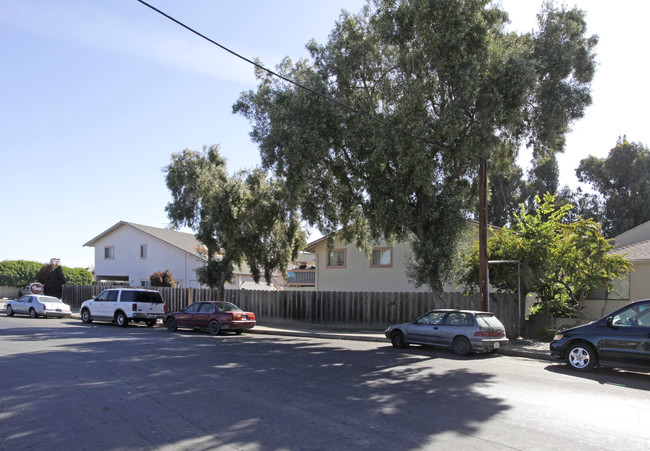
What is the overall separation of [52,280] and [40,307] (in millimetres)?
13547

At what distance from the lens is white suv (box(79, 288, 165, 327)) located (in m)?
22.7

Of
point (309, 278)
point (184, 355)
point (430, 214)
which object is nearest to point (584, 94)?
point (430, 214)

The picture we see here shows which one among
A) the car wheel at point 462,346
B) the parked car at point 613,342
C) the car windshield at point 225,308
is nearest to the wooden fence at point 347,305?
the car wheel at point 462,346

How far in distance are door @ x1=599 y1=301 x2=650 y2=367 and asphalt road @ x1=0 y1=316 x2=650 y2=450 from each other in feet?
1.61

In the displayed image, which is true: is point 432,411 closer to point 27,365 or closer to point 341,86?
point 27,365

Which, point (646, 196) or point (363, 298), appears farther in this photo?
point (646, 196)

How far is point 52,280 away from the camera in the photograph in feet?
130

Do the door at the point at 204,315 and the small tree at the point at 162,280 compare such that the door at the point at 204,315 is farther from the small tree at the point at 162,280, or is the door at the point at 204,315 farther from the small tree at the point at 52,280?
the small tree at the point at 52,280

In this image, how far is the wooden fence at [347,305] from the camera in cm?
1836

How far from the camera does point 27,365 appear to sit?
11.0m

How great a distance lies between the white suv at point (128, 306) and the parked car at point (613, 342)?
58.7 ft

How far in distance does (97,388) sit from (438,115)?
13547 millimetres

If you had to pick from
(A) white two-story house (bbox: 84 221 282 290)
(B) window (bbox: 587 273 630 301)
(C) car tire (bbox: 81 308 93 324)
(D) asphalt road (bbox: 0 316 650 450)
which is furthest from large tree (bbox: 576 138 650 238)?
(C) car tire (bbox: 81 308 93 324)

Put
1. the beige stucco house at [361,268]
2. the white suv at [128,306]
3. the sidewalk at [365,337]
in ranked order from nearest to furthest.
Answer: the sidewalk at [365,337] → the white suv at [128,306] → the beige stucco house at [361,268]
